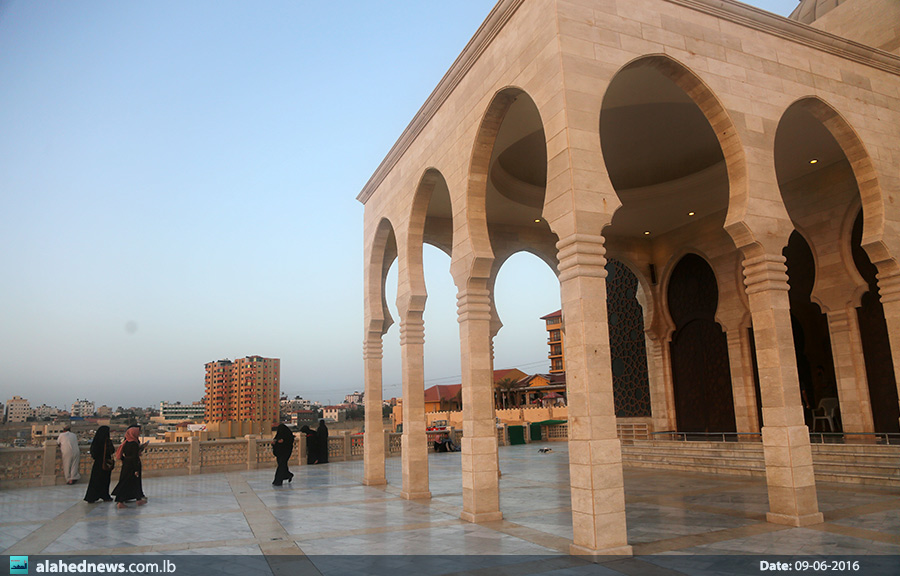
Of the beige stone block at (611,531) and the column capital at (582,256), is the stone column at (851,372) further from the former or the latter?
the beige stone block at (611,531)

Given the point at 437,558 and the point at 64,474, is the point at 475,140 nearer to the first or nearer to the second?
the point at 437,558

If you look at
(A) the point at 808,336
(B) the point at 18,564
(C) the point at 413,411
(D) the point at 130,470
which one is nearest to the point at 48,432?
(D) the point at 130,470

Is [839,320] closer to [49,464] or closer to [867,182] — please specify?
[867,182]

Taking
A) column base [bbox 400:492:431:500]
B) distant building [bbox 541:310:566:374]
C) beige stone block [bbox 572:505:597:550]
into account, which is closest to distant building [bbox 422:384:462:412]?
distant building [bbox 541:310:566:374]

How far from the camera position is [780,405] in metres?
7.10

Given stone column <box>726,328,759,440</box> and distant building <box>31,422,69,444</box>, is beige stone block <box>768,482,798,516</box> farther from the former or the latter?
distant building <box>31,422,69,444</box>

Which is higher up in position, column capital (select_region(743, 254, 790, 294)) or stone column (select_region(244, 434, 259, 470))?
column capital (select_region(743, 254, 790, 294))

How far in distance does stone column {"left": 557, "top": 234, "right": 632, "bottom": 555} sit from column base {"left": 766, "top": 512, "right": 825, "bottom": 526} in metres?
2.42

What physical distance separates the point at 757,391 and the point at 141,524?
14636 millimetres

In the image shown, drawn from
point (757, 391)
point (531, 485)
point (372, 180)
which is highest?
point (372, 180)

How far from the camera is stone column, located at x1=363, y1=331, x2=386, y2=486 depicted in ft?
40.8

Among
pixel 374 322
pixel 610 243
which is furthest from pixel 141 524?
pixel 610 243

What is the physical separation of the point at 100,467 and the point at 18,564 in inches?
208

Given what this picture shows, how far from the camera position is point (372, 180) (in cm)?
1347
